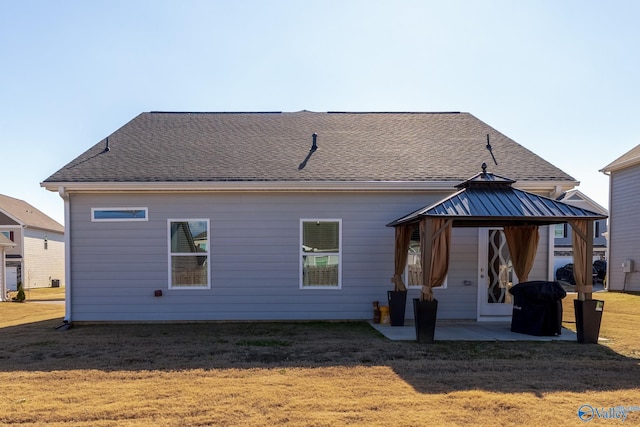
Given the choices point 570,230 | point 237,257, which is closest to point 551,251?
point 237,257

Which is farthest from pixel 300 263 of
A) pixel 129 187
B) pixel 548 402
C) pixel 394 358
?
pixel 548 402

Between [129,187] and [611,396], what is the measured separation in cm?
879

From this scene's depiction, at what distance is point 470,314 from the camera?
9.03m

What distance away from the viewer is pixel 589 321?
23.3 feet

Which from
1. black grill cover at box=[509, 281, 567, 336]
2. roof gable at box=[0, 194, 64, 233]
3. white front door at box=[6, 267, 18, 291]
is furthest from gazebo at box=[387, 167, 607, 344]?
roof gable at box=[0, 194, 64, 233]

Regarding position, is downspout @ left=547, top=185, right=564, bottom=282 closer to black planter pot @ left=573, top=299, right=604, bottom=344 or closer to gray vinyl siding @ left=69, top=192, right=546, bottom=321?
gray vinyl siding @ left=69, top=192, right=546, bottom=321

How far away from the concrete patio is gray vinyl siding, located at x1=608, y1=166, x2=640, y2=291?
10792mm

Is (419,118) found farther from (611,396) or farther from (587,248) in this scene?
(611,396)

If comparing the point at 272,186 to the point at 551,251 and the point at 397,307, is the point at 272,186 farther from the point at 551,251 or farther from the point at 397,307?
the point at 551,251

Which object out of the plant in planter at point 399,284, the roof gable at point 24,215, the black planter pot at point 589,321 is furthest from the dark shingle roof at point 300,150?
the roof gable at point 24,215

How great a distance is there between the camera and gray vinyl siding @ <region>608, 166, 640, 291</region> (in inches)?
635

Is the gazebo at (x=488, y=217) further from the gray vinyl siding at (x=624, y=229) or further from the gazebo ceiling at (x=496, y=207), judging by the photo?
the gray vinyl siding at (x=624, y=229)

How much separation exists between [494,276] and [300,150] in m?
5.39

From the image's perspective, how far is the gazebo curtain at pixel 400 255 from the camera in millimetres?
8539
